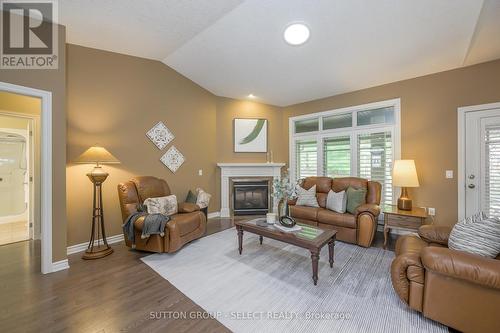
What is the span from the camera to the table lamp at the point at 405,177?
334cm

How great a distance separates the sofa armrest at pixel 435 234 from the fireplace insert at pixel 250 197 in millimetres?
3291

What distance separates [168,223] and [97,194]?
50.6 inches

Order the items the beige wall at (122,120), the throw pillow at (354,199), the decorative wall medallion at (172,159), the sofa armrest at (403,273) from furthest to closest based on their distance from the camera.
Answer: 1. the decorative wall medallion at (172,159)
2. the throw pillow at (354,199)
3. the beige wall at (122,120)
4. the sofa armrest at (403,273)

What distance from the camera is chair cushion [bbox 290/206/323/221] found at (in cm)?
373

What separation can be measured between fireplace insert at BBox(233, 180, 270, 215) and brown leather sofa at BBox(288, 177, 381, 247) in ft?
3.63

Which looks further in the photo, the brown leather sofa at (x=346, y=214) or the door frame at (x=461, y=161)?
the door frame at (x=461, y=161)

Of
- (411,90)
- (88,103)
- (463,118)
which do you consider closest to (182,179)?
(88,103)

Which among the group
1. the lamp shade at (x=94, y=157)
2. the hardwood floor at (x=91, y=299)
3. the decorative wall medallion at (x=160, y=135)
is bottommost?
the hardwood floor at (x=91, y=299)

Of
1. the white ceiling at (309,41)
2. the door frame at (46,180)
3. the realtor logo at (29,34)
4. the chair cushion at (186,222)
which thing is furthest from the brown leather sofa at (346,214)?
the realtor logo at (29,34)

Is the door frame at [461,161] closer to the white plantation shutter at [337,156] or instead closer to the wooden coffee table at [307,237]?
the white plantation shutter at [337,156]

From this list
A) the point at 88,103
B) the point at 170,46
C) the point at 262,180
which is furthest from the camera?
the point at 262,180

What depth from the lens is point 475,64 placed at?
3236mm

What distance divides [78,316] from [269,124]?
4.87m

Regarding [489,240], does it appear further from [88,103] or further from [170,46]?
[88,103]
